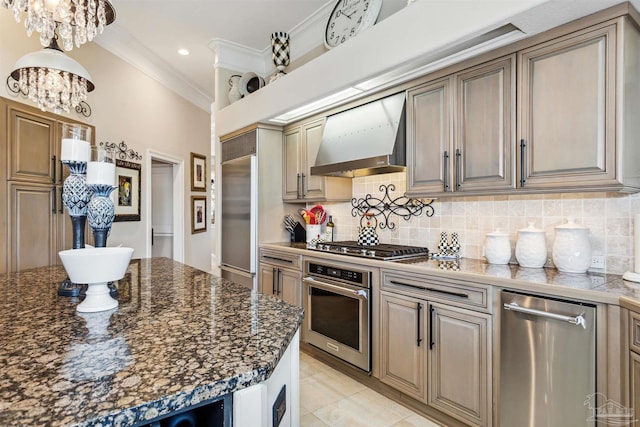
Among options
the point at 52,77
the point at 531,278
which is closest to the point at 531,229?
the point at 531,278

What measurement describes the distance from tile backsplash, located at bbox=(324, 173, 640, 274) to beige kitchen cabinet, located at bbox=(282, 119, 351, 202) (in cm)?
24

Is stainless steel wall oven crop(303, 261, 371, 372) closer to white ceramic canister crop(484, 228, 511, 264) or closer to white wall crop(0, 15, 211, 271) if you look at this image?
white ceramic canister crop(484, 228, 511, 264)

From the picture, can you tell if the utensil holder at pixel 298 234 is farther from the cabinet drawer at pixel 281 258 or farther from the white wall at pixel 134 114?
the white wall at pixel 134 114

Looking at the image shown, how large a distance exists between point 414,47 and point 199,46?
9.67 feet

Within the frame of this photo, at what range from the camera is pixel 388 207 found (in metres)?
3.02

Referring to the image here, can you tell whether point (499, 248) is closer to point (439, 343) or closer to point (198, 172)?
point (439, 343)

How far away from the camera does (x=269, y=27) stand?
353 cm

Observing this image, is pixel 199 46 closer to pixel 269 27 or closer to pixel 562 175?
pixel 269 27

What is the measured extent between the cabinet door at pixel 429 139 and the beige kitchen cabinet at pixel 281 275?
1278 millimetres

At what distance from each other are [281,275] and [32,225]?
2.10 m

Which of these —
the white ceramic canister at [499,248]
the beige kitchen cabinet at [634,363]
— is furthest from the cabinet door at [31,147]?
the beige kitchen cabinet at [634,363]

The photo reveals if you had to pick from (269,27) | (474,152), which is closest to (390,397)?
(474,152)

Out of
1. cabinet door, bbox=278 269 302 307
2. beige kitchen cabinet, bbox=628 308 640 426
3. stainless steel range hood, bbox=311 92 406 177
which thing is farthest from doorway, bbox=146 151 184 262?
beige kitchen cabinet, bbox=628 308 640 426

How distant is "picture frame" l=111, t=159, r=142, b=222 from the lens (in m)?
3.85
